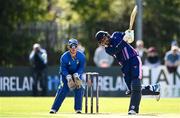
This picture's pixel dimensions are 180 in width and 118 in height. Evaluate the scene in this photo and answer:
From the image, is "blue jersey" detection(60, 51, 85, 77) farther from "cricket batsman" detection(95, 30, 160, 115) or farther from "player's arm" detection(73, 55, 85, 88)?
"cricket batsman" detection(95, 30, 160, 115)

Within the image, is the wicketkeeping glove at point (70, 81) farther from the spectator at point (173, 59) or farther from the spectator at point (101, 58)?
the spectator at point (101, 58)

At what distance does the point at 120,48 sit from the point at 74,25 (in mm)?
24354

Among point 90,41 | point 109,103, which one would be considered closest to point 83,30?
point 90,41

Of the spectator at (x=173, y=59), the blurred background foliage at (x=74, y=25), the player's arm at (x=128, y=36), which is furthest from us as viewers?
the blurred background foliage at (x=74, y=25)

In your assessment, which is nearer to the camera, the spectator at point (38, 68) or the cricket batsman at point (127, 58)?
the cricket batsman at point (127, 58)

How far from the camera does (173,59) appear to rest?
32938 millimetres

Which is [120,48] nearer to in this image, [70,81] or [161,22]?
[70,81]

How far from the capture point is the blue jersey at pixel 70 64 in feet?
69.3

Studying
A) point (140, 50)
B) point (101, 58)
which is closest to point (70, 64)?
point (140, 50)

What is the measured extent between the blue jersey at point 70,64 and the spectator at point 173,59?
465 inches

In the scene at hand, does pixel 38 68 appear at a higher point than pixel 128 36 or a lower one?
lower

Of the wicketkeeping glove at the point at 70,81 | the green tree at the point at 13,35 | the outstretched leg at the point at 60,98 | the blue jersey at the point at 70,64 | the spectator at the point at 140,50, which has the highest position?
the green tree at the point at 13,35

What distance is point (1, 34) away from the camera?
41.2 metres

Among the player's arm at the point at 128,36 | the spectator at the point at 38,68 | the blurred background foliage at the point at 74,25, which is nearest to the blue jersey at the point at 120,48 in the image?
the player's arm at the point at 128,36
